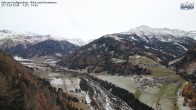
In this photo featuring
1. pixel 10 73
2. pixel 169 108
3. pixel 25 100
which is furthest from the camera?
pixel 169 108

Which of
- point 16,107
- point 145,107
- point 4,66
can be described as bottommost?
point 145,107

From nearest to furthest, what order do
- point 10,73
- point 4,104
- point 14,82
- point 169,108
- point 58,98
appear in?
1. point 4,104
2. point 14,82
3. point 10,73
4. point 169,108
5. point 58,98

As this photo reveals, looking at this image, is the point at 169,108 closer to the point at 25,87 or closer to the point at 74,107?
the point at 74,107

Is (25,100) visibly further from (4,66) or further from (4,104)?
(4,66)

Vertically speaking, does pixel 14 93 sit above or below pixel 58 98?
above

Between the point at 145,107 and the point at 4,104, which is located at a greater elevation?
the point at 4,104

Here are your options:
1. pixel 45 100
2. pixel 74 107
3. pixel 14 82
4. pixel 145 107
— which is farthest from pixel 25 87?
pixel 145 107

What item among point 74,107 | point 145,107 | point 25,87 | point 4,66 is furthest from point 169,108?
point 4,66

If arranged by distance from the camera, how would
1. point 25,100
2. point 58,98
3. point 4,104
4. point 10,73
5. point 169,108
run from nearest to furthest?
point 4,104, point 25,100, point 10,73, point 169,108, point 58,98

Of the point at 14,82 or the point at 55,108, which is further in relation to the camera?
the point at 55,108
